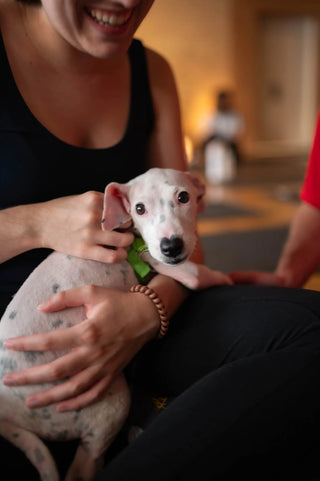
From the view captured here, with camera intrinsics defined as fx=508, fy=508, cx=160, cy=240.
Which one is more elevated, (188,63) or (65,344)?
(65,344)

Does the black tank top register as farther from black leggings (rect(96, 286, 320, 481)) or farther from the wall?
the wall

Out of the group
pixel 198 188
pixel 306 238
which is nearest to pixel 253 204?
pixel 306 238

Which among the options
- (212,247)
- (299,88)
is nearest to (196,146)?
(299,88)

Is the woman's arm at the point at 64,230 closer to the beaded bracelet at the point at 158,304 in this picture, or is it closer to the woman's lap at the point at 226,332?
the beaded bracelet at the point at 158,304

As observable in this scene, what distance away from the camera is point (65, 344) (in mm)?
791

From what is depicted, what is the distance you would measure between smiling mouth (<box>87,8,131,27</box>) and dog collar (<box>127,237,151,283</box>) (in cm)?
39

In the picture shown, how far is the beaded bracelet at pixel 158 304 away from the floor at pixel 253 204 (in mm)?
1397

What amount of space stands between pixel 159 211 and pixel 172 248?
8 cm

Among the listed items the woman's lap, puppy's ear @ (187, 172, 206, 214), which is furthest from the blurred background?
the woman's lap

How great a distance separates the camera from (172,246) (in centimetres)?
84

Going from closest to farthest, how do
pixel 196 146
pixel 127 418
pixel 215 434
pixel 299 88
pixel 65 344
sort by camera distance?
pixel 215 434, pixel 65 344, pixel 127 418, pixel 196 146, pixel 299 88

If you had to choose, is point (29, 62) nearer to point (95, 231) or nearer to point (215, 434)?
point (95, 231)

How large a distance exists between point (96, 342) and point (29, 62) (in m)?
0.56

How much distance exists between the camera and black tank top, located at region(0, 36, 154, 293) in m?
0.92
